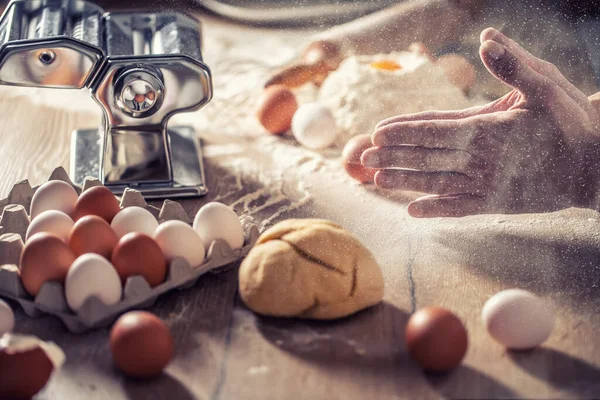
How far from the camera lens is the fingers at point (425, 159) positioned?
104cm

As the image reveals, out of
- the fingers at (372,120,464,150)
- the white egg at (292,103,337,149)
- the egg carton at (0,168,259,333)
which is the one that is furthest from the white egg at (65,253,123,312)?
the white egg at (292,103,337,149)

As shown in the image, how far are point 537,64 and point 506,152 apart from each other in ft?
0.40

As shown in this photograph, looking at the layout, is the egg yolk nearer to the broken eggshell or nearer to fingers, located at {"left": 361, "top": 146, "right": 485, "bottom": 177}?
fingers, located at {"left": 361, "top": 146, "right": 485, "bottom": 177}

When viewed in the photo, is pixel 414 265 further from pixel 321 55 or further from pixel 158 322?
pixel 321 55

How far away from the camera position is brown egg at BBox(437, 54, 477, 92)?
3.49 ft

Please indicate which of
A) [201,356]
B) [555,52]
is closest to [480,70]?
[555,52]

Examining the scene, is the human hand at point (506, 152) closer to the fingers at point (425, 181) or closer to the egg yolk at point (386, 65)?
the fingers at point (425, 181)

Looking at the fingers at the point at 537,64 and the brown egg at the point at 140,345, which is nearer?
the brown egg at the point at 140,345

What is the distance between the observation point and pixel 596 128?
1.02m

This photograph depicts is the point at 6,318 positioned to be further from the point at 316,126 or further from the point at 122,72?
the point at 316,126

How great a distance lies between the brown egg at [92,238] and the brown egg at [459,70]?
540mm

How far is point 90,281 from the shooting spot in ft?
2.64

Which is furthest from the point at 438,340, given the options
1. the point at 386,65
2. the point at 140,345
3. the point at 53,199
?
the point at 386,65

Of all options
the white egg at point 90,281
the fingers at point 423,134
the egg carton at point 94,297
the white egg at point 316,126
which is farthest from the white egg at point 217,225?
the white egg at point 316,126
